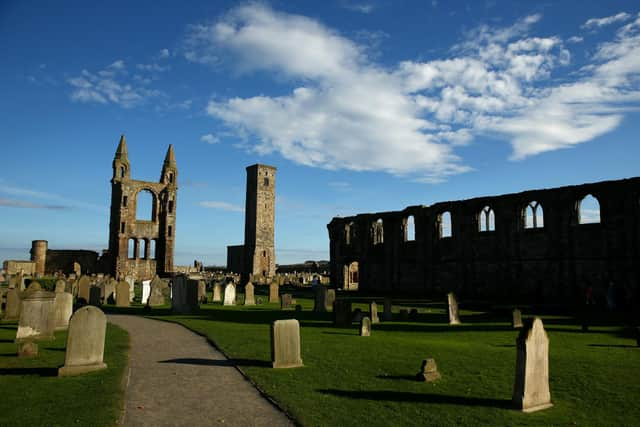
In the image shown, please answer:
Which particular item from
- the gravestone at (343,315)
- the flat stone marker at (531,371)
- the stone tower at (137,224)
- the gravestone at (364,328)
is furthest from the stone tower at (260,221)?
the flat stone marker at (531,371)

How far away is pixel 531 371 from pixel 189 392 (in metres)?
4.86

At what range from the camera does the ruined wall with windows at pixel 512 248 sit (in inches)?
941

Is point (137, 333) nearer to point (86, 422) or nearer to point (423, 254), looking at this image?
point (86, 422)

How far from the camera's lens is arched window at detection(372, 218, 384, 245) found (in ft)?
128

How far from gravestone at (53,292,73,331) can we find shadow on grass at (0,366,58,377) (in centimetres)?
596

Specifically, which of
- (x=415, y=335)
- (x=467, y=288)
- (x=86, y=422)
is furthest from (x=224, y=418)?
(x=467, y=288)

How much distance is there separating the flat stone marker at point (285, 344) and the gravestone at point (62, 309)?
8.83m

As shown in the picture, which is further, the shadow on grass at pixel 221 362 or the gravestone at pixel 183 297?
the gravestone at pixel 183 297

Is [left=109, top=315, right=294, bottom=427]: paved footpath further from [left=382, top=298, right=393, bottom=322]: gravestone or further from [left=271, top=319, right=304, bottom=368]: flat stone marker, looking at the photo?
[left=382, top=298, right=393, bottom=322]: gravestone

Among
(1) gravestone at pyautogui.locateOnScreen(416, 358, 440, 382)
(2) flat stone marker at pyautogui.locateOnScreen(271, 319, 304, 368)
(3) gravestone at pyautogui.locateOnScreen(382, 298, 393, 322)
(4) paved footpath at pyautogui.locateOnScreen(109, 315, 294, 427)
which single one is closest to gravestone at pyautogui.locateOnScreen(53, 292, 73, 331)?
(4) paved footpath at pyautogui.locateOnScreen(109, 315, 294, 427)

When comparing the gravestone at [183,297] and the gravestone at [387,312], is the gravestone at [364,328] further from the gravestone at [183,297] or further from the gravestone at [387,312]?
the gravestone at [183,297]

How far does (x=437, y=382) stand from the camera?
289 inches

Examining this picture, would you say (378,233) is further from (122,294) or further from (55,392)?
(55,392)

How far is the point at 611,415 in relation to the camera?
5820mm
